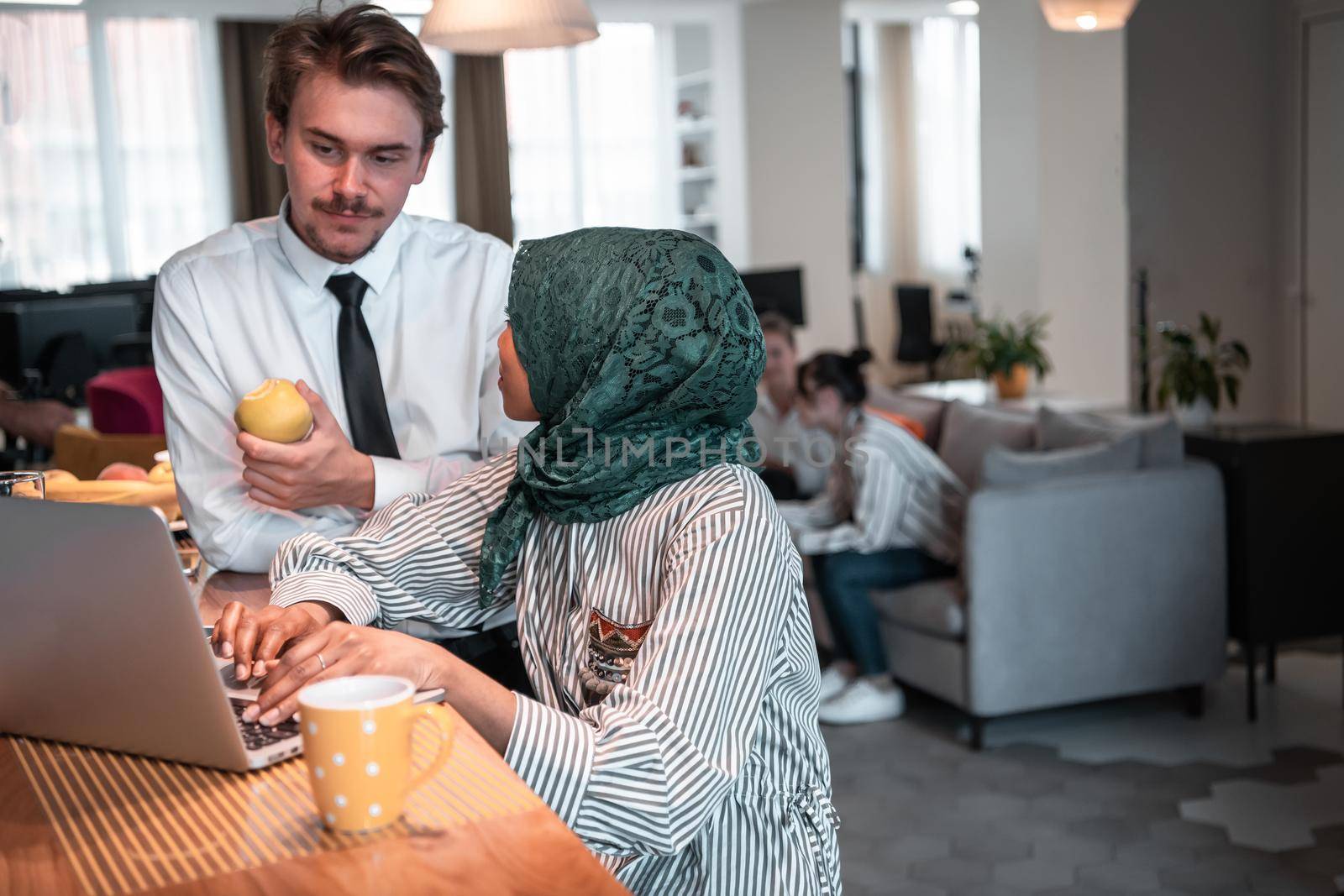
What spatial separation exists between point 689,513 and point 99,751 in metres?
0.52

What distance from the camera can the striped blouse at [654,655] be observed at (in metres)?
1.02

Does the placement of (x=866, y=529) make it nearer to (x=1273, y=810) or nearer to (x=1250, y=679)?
(x=1250, y=679)

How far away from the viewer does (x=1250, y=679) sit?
4.03 metres

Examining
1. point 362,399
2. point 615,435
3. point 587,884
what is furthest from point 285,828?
point 362,399

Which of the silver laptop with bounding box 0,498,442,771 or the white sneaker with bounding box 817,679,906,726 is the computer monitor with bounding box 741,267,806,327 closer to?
the white sneaker with bounding box 817,679,906,726

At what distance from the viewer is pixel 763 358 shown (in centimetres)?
125

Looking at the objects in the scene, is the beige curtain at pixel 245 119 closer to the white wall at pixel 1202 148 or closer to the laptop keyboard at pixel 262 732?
the white wall at pixel 1202 148

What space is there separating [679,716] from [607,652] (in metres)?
0.22

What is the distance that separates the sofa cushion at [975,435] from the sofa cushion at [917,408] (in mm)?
121

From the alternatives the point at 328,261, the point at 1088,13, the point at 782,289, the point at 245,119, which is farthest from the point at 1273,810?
the point at 245,119

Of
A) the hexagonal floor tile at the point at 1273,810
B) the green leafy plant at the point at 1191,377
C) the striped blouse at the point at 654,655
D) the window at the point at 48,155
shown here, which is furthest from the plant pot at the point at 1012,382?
the window at the point at 48,155

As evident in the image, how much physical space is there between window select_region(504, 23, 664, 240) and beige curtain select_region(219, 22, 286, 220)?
6.43 feet

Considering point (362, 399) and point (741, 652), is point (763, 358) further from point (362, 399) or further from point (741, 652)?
point (362, 399)

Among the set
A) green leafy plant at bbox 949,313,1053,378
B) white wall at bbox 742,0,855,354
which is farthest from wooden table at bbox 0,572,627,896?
white wall at bbox 742,0,855,354
